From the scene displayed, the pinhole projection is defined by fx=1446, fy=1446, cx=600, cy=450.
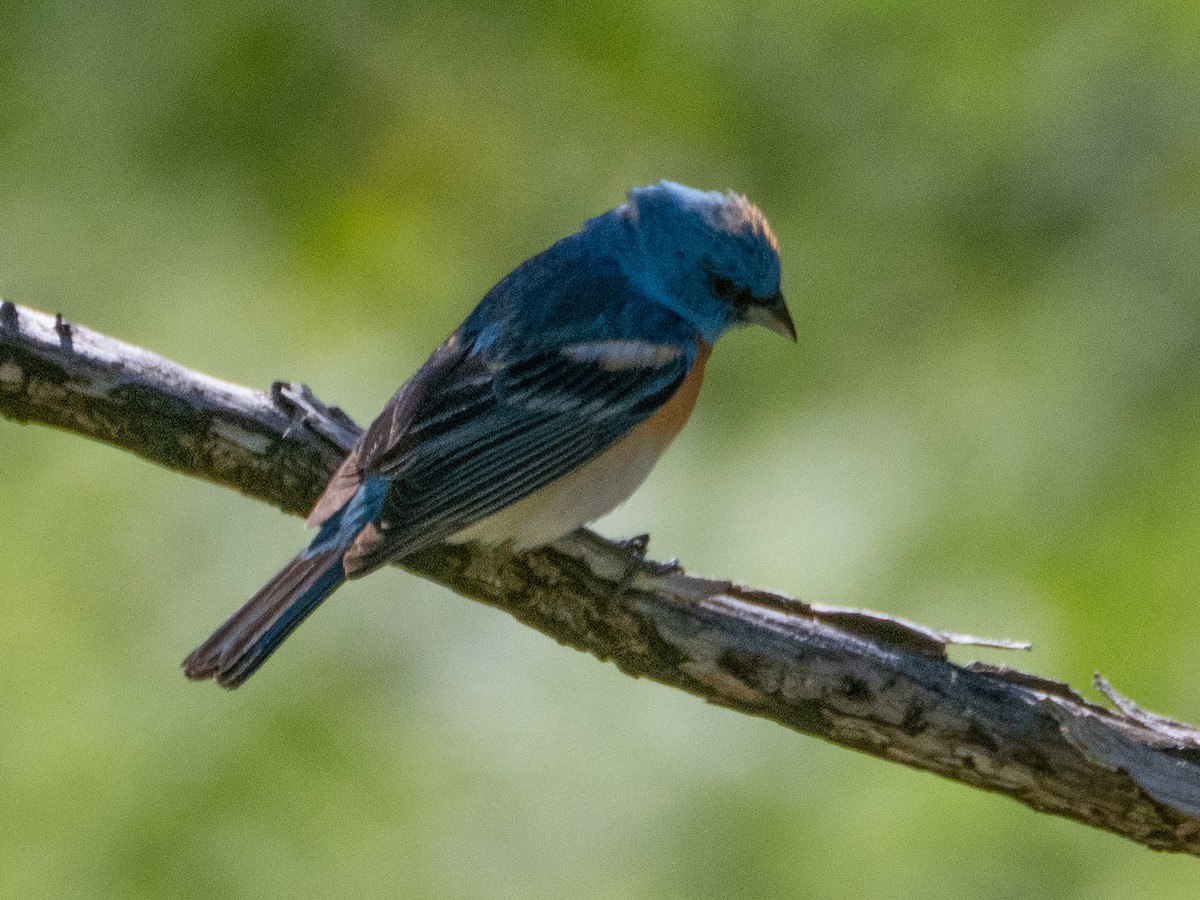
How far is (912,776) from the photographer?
4465 millimetres

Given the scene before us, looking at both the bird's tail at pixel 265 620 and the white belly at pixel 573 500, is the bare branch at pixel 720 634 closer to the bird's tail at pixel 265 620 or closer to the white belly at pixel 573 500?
the white belly at pixel 573 500

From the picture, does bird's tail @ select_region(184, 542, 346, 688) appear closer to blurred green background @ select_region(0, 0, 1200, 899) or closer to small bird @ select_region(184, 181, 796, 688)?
small bird @ select_region(184, 181, 796, 688)

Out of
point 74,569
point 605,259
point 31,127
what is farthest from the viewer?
point 31,127

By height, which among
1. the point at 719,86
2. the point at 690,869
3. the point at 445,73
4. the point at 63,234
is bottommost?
the point at 690,869

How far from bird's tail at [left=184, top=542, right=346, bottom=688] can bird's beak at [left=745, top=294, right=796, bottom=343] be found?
1356mm

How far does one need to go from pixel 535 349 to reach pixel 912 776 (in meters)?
1.83

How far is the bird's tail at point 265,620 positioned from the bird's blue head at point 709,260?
48.3 inches

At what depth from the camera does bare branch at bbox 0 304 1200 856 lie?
3109 millimetres

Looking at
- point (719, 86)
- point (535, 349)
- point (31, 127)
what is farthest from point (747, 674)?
point (31, 127)

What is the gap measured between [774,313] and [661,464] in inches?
49.5

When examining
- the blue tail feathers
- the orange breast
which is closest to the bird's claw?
the orange breast

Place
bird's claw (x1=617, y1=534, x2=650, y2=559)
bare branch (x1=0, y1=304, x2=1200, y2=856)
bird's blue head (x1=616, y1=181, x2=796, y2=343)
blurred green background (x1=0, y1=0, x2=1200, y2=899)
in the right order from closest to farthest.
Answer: bare branch (x1=0, y1=304, x2=1200, y2=856) < bird's claw (x1=617, y1=534, x2=650, y2=559) < bird's blue head (x1=616, y1=181, x2=796, y2=343) < blurred green background (x1=0, y1=0, x2=1200, y2=899)

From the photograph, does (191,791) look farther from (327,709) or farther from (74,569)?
(74,569)

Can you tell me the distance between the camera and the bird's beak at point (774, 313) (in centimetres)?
399
